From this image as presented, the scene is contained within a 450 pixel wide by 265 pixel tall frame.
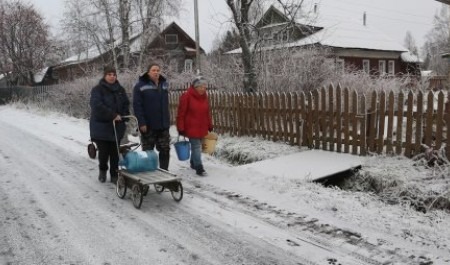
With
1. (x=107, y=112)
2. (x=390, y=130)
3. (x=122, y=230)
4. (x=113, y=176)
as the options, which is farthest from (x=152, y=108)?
(x=390, y=130)

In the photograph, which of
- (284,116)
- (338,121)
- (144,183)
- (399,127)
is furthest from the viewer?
(284,116)

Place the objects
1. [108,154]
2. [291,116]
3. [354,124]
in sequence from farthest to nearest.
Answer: [291,116] < [354,124] < [108,154]

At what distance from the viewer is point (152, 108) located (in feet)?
23.6

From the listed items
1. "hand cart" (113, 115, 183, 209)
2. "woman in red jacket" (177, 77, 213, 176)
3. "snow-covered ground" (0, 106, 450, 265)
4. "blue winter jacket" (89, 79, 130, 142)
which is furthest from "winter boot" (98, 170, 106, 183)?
"woman in red jacket" (177, 77, 213, 176)

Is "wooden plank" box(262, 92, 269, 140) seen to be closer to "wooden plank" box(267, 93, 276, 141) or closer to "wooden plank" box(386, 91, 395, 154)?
"wooden plank" box(267, 93, 276, 141)

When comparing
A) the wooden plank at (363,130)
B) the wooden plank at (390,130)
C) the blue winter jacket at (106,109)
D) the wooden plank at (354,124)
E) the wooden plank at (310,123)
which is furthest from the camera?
the wooden plank at (310,123)

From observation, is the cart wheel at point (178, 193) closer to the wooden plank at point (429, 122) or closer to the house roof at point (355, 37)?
the wooden plank at point (429, 122)

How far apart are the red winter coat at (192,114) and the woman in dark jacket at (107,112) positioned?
0.93 metres

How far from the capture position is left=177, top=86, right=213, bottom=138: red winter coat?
25.3 ft

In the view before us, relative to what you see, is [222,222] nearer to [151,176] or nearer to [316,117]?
[151,176]

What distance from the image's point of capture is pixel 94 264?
4.29m

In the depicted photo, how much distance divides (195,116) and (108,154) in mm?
1557

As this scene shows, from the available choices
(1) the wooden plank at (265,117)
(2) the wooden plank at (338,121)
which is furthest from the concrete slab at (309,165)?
(1) the wooden plank at (265,117)

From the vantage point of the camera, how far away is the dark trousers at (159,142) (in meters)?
7.30
